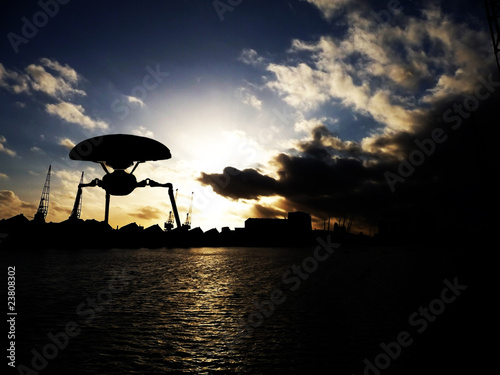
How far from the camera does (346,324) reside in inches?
502

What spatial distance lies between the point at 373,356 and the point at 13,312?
15.3 m

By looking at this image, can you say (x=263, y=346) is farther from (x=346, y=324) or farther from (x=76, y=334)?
(x=76, y=334)

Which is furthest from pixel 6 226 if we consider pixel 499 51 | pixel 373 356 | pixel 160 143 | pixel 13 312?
pixel 499 51
